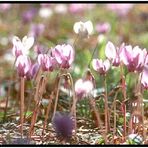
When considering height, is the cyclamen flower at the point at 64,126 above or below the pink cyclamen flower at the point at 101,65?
below

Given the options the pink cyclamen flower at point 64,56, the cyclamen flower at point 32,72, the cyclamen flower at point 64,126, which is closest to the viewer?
the cyclamen flower at point 64,126

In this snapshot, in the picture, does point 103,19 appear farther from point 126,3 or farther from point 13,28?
point 13,28

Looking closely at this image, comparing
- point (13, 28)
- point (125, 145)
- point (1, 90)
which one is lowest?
point (125, 145)

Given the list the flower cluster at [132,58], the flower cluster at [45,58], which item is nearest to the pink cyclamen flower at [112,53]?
the flower cluster at [132,58]

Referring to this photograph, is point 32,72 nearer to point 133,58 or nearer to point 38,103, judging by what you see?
point 38,103

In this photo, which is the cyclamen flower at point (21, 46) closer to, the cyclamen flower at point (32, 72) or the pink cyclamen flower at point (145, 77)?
the cyclamen flower at point (32, 72)

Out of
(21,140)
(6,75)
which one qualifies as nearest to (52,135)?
(21,140)

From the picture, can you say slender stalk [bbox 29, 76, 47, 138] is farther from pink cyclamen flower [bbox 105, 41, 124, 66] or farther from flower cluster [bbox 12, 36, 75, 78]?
pink cyclamen flower [bbox 105, 41, 124, 66]
